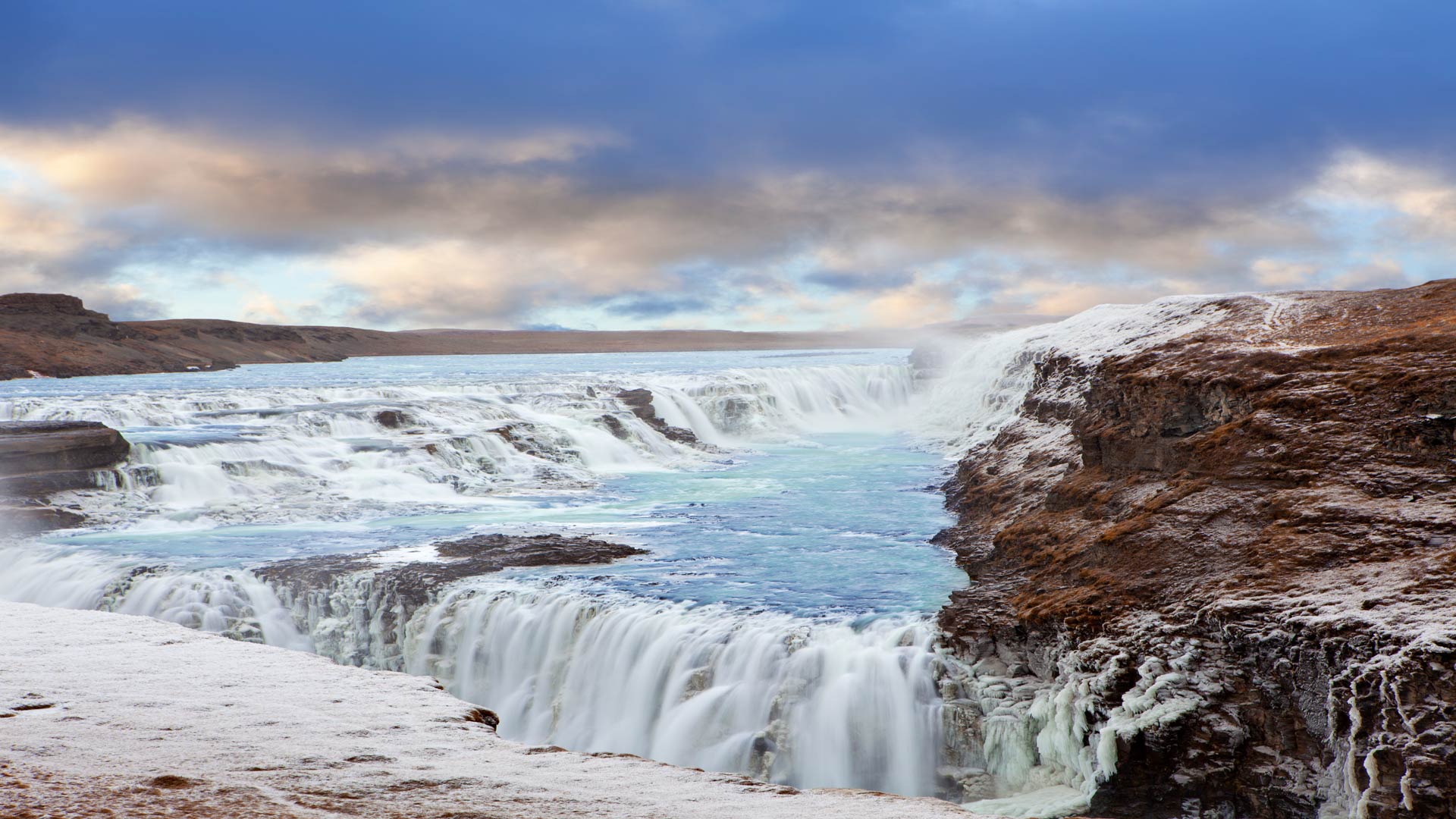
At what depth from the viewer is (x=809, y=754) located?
7.23 meters

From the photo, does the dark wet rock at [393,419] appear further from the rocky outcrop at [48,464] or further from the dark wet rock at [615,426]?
the rocky outcrop at [48,464]

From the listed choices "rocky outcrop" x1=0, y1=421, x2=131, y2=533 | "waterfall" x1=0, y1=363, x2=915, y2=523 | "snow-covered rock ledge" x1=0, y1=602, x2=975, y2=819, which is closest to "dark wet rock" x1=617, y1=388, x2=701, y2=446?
"waterfall" x1=0, y1=363, x2=915, y2=523

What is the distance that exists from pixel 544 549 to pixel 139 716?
799cm

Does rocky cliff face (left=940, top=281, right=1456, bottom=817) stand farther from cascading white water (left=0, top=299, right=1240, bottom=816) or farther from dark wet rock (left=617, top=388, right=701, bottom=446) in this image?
dark wet rock (left=617, top=388, right=701, bottom=446)

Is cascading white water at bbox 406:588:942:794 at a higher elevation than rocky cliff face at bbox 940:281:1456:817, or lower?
lower

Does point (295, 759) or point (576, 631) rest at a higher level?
point (295, 759)

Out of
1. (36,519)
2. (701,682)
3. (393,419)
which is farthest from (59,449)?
(701,682)

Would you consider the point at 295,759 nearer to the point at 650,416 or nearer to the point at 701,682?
the point at 701,682

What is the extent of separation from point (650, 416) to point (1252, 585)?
20.6 meters

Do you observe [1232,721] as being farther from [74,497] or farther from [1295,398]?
[74,497]

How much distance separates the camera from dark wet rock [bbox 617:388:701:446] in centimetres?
2584

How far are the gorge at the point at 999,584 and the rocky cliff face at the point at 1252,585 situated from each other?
0.02m

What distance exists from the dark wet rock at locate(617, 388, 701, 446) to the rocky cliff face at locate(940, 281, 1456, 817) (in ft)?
50.5

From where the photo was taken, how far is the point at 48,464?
51.8 feet
